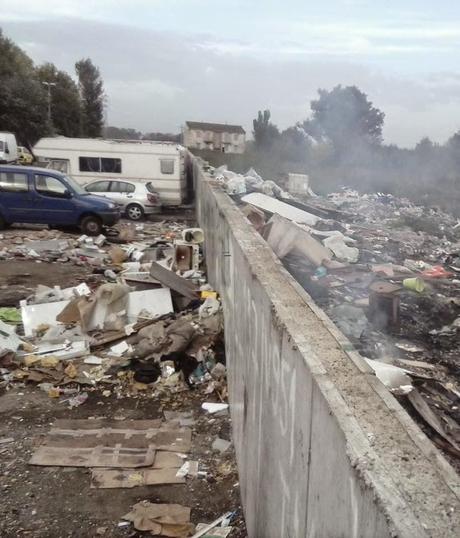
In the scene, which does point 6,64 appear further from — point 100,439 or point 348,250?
point 100,439

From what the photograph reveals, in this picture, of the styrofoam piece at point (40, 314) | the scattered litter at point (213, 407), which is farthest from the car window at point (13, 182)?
the scattered litter at point (213, 407)

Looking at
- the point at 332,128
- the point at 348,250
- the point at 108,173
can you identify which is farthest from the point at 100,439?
the point at 332,128

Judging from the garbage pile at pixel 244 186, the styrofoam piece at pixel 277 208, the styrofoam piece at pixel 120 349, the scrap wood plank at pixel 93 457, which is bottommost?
the scrap wood plank at pixel 93 457

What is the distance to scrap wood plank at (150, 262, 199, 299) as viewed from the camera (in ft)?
24.9

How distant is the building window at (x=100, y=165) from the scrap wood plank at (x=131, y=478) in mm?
16590

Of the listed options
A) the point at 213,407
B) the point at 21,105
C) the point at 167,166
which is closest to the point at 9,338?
the point at 213,407

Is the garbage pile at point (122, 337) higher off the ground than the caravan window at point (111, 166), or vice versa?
the caravan window at point (111, 166)

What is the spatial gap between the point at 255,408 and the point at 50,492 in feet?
5.87

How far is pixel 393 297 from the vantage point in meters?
7.45

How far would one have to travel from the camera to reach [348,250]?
1091 centimetres

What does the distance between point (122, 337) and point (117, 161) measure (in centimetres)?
1390

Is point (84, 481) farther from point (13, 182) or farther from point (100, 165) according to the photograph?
point (100, 165)

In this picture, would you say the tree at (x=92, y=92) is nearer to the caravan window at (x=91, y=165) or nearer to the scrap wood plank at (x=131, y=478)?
the caravan window at (x=91, y=165)

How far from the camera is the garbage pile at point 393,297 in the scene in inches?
185
